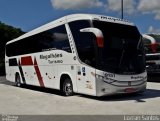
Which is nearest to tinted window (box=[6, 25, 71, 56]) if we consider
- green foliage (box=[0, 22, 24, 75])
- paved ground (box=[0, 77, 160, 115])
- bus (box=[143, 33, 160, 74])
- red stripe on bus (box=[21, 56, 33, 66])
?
red stripe on bus (box=[21, 56, 33, 66])

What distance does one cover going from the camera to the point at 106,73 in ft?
41.4

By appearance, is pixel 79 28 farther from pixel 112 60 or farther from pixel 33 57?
pixel 33 57

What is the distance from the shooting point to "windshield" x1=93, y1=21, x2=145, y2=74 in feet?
41.9

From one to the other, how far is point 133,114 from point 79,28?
16.3 feet

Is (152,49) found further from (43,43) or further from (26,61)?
(26,61)

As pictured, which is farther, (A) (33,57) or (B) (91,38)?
(A) (33,57)

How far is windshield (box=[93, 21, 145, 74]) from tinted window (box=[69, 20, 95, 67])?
1.31 feet

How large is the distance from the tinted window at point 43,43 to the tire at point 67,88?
1.40 meters

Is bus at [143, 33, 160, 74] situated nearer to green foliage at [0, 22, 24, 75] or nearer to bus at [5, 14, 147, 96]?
bus at [5, 14, 147, 96]

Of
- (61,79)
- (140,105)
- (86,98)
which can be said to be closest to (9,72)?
(61,79)

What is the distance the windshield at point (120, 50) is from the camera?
1277 centimetres

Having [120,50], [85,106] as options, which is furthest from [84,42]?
[85,106]

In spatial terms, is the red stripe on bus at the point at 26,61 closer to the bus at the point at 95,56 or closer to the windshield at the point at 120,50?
the bus at the point at 95,56

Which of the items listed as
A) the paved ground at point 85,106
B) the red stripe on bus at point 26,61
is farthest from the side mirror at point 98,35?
the red stripe on bus at point 26,61
